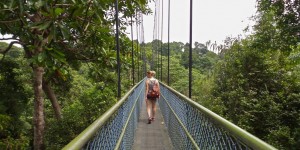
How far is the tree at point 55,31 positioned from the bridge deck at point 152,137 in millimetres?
1256

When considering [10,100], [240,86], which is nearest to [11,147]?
[10,100]

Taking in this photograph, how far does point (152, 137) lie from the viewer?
4.51 m

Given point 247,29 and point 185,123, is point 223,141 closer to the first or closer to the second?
point 185,123

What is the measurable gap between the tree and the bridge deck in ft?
4.12

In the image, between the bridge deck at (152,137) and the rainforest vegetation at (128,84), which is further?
the rainforest vegetation at (128,84)

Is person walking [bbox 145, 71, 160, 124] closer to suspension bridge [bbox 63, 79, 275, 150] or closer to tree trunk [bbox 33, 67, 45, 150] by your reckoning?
suspension bridge [bbox 63, 79, 275, 150]

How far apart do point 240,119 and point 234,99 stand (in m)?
1.33

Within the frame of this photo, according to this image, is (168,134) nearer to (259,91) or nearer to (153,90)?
(153,90)

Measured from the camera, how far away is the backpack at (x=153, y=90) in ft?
18.1

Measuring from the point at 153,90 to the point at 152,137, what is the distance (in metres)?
1.21

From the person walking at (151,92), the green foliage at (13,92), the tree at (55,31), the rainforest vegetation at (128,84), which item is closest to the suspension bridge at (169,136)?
the person walking at (151,92)

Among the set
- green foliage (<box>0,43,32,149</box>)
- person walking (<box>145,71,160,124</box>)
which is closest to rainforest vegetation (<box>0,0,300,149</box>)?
green foliage (<box>0,43,32,149</box>)

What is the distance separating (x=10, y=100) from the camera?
8.16m

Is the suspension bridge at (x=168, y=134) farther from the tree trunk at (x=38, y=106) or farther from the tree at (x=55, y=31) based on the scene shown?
the tree trunk at (x=38, y=106)
